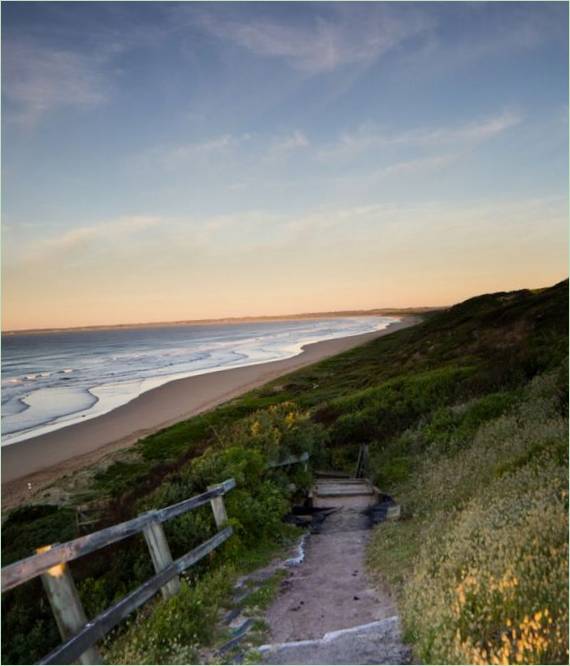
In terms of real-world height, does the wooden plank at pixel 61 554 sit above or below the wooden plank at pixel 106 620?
above

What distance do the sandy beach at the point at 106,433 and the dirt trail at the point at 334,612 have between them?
16.7m

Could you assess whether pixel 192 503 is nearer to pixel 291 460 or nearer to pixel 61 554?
pixel 61 554

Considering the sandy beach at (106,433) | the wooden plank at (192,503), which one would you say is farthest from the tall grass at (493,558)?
the sandy beach at (106,433)

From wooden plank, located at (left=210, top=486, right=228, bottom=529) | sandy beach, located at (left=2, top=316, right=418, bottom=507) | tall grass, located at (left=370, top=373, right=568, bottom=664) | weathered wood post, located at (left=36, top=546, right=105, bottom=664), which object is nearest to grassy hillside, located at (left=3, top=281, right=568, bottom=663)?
tall grass, located at (left=370, top=373, right=568, bottom=664)

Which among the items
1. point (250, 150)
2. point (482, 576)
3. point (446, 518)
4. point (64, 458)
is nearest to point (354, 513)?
point (446, 518)

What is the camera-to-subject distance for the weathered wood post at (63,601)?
505cm

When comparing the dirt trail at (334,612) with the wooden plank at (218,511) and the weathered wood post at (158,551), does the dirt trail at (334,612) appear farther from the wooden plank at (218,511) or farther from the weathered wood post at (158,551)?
the wooden plank at (218,511)

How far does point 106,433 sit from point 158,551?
1083 inches

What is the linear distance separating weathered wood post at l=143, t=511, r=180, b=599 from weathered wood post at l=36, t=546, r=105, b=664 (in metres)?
1.67

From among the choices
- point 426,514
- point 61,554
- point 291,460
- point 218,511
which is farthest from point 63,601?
point 291,460

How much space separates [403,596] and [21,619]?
5.00 metres

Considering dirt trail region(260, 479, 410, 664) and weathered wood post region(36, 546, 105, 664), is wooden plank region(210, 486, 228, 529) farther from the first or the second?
weathered wood post region(36, 546, 105, 664)

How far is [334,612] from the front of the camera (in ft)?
22.4

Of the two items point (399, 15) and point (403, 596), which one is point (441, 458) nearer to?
point (403, 596)
